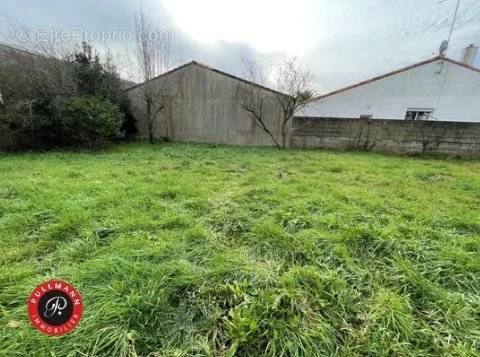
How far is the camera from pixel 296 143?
8.30m

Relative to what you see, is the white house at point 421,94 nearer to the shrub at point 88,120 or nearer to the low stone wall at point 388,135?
the low stone wall at point 388,135

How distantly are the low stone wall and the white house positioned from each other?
228 centimetres

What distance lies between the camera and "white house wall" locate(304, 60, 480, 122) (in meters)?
9.48

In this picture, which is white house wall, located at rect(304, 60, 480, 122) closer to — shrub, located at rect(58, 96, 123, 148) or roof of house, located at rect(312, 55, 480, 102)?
roof of house, located at rect(312, 55, 480, 102)

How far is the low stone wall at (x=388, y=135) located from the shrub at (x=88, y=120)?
5898 millimetres

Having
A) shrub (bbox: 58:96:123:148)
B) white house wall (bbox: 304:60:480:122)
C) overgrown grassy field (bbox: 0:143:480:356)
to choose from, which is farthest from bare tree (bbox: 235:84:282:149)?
overgrown grassy field (bbox: 0:143:480:356)

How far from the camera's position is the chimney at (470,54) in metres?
11.2

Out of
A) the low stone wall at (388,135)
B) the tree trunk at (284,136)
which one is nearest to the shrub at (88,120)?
the tree trunk at (284,136)

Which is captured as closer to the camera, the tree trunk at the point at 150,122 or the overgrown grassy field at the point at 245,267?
the overgrown grassy field at the point at 245,267

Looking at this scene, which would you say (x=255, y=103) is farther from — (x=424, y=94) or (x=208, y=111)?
(x=424, y=94)

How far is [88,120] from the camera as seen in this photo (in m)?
6.95

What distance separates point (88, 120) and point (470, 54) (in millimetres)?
16378

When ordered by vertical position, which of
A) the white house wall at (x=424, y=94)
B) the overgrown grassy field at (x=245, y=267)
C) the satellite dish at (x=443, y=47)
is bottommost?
the overgrown grassy field at (x=245, y=267)

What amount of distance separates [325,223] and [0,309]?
2.47 metres
